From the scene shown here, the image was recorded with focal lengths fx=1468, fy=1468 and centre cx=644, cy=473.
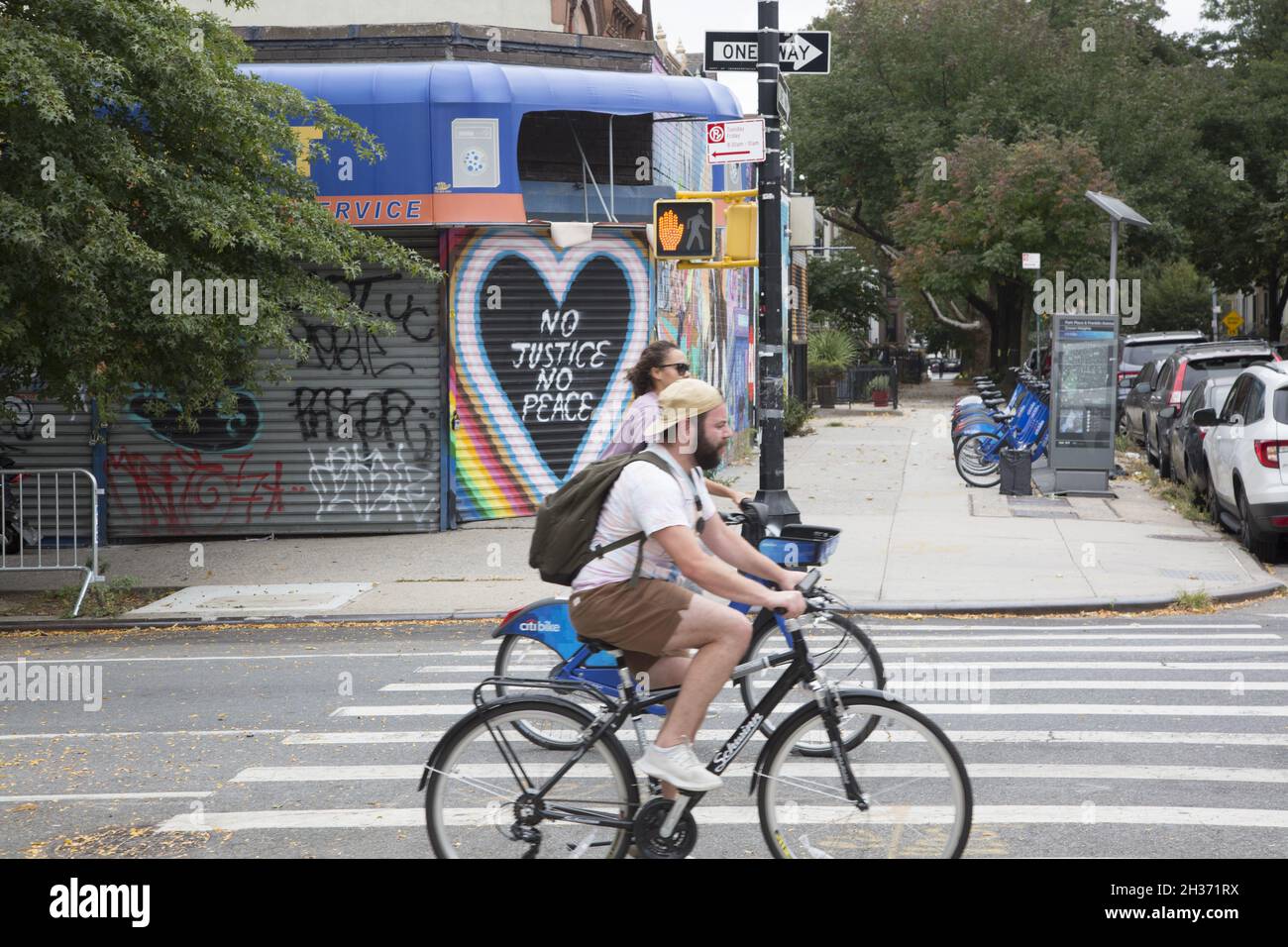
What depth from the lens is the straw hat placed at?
16.7 feet

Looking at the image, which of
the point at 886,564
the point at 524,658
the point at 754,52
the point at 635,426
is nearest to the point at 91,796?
the point at 524,658

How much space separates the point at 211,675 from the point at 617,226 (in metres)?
8.96

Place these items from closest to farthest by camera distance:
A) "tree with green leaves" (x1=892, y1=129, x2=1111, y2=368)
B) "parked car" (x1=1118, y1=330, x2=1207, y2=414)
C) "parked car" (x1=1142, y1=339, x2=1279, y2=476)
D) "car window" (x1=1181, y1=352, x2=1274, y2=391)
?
"parked car" (x1=1142, y1=339, x2=1279, y2=476)
"car window" (x1=1181, y1=352, x2=1274, y2=391)
"parked car" (x1=1118, y1=330, x2=1207, y2=414)
"tree with green leaves" (x1=892, y1=129, x2=1111, y2=368)

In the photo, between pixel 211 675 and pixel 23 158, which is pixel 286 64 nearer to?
pixel 23 158

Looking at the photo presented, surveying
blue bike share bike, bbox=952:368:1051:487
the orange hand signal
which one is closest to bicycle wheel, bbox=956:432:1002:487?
blue bike share bike, bbox=952:368:1051:487

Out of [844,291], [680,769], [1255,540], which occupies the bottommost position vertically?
[1255,540]

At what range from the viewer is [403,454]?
1633 centimetres

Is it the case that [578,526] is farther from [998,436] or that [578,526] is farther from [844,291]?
[844,291]

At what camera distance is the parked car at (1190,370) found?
2103 centimetres

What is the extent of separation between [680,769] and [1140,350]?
87.8 feet

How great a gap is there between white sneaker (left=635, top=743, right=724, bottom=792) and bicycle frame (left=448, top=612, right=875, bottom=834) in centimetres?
6

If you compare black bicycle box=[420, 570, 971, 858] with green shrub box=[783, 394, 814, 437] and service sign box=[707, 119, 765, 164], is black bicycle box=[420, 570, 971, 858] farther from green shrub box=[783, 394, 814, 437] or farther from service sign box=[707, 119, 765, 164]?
green shrub box=[783, 394, 814, 437]

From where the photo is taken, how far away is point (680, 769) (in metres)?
4.91

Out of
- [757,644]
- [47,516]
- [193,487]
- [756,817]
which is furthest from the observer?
[47,516]
